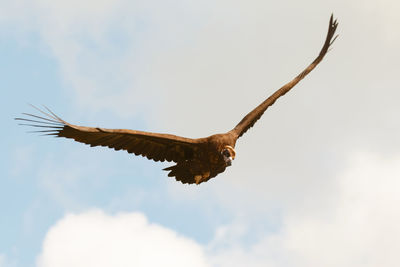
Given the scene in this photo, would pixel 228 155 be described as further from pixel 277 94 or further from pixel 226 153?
pixel 277 94

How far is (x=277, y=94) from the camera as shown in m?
16.4

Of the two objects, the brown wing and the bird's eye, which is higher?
the brown wing

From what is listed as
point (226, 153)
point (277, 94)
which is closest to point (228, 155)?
point (226, 153)

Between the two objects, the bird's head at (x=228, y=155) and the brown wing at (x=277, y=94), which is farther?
the brown wing at (x=277, y=94)

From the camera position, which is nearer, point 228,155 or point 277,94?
point 228,155

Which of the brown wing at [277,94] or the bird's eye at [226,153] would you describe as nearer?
the bird's eye at [226,153]

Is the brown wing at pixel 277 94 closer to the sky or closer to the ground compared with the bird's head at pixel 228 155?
closer to the sky

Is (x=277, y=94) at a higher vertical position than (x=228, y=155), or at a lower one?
higher

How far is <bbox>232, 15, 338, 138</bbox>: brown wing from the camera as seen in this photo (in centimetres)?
1544

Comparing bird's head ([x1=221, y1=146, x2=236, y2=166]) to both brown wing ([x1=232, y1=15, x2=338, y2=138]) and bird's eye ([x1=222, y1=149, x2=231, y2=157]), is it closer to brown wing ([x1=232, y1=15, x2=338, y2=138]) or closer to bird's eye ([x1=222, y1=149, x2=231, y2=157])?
bird's eye ([x1=222, y1=149, x2=231, y2=157])

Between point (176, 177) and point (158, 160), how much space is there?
56 centimetres

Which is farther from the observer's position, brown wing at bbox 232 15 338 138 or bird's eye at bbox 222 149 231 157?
brown wing at bbox 232 15 338 138

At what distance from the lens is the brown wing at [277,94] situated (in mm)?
15438

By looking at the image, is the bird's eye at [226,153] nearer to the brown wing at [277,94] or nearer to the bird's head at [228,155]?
the bird's head at [228,155]
